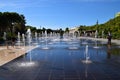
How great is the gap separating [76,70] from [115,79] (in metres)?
1.83

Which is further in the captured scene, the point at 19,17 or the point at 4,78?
the point at 19,17

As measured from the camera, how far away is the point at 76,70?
8.58m

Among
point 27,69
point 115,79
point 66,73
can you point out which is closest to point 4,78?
point 27,69

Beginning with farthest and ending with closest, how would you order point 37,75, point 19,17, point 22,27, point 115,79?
point 22,27 < point 19,17 < point 37,75 < point 115,79

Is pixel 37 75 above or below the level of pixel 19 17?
below

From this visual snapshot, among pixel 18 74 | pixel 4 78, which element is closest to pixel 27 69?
pixel 18 74

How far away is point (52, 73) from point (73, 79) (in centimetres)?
111

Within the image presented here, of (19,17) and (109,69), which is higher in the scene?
(19,17)

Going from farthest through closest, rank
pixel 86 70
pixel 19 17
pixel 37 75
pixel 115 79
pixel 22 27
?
pixel 22 27
pixel 19 17
pixel 86 70
pixel 37 75
pixel 115 79

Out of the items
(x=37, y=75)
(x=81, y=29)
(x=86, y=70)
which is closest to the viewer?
(x=37, y=75)

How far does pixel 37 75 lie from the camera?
777 centimetres

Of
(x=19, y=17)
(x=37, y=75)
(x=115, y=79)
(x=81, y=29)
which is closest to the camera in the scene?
(x=115, y=79)

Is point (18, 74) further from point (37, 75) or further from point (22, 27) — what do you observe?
point (22, 27)

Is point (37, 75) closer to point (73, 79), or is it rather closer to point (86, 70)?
point (73, 79)
